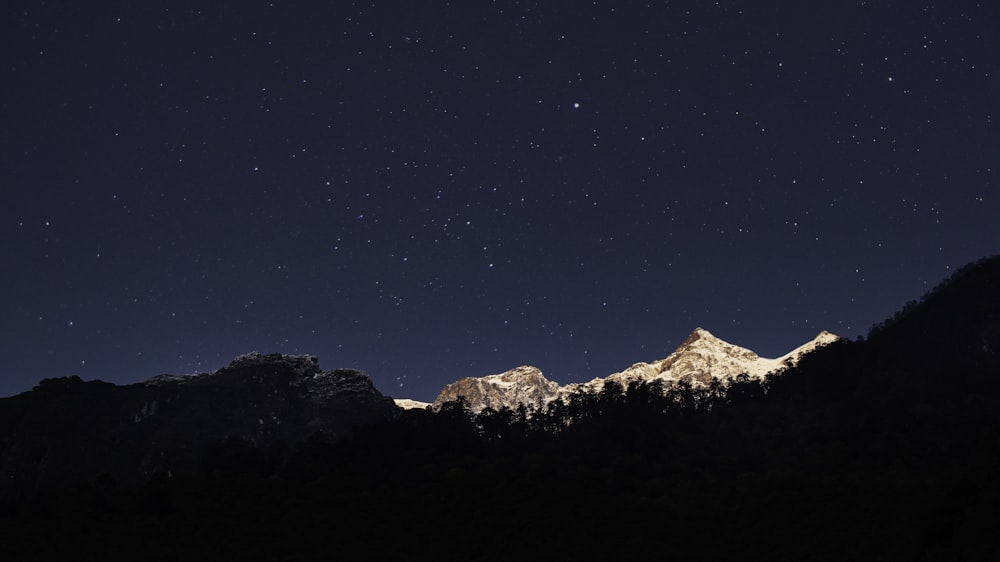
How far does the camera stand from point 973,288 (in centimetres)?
19600

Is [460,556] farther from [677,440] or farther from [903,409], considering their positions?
[903,409]

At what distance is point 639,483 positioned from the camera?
11088 cm

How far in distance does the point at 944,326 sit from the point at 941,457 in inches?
3722

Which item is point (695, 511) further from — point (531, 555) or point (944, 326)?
point (944, 326)

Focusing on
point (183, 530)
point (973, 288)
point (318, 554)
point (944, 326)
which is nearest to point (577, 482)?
point (318, 554)

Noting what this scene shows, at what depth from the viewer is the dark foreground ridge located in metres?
73.2

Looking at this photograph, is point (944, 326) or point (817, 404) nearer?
point (817, 404)

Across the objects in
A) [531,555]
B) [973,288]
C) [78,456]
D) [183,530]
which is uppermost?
[973,288]

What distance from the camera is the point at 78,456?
19088cm

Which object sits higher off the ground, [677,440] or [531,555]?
[677,440]

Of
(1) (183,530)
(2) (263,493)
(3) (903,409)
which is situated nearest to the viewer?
(1) (183,530)

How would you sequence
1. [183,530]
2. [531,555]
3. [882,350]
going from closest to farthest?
[531,555] → [183,530] → [882,350]

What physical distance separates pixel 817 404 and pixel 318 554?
386 ft

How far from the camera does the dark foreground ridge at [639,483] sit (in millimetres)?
73250
